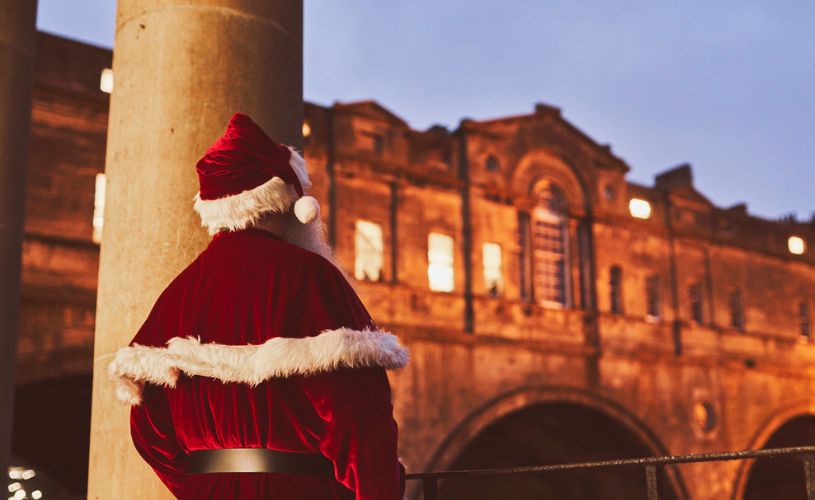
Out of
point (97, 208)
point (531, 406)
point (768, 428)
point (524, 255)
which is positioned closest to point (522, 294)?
point (524, 255)

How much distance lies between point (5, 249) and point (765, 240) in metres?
24.1

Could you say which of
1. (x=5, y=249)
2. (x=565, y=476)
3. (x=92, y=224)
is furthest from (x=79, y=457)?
(x=5, y=249)

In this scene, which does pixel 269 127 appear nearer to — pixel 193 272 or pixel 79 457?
pixel 193 272

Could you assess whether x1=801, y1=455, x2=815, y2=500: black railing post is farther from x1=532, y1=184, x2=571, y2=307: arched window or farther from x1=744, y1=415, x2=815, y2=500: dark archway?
x1=744, y1=415, x2=815, y2=500: dark archway

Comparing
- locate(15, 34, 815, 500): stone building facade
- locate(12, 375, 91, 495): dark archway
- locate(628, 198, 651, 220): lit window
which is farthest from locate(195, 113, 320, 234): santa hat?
locate(628, 198, 651, 220): lit window

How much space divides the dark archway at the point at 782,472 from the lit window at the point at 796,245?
14.7 ft

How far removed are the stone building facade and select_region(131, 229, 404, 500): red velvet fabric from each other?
12.5 meters

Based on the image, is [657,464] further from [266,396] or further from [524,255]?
[524,255]

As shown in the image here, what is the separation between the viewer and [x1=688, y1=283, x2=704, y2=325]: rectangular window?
2389 centimetres

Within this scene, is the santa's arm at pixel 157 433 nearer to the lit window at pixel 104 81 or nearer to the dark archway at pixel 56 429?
the dark archway at pixel 56 429

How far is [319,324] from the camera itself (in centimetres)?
224

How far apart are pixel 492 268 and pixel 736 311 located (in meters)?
8.14

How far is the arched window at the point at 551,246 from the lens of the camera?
21.4 metres

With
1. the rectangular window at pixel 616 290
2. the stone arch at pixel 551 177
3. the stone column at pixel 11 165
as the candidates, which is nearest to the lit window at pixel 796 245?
the rectangular window at pixel 616 290
